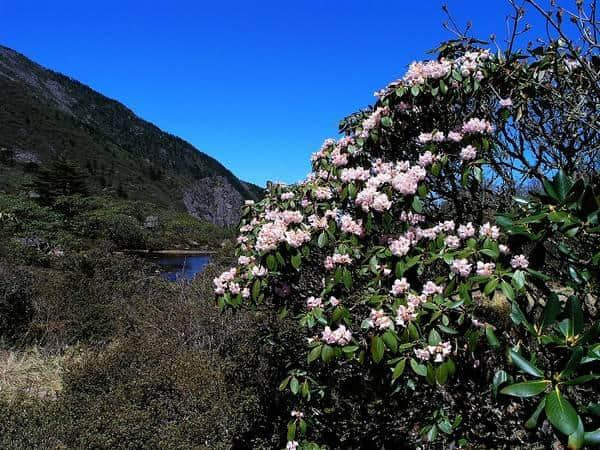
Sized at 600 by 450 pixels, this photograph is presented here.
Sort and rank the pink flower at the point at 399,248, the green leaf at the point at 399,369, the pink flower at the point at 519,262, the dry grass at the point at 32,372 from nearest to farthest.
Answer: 1. the pink flower at the point at 519,262
2. the green leaf at the point at 399,369
3. the pink flower at the point at 399,248
4. the dry grass at the point at 32,372

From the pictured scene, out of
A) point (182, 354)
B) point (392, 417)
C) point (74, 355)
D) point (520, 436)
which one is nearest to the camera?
point (520, 436)

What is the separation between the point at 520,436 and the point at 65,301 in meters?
6.24

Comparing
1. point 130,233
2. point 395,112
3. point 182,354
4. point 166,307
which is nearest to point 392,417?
point 395,112

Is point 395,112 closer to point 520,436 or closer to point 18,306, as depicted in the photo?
point 520,436

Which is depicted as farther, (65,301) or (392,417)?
(65,301)

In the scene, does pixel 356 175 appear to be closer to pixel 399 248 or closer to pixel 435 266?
pixel 399 248

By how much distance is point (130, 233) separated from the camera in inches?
1081

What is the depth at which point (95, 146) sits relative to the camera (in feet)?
205

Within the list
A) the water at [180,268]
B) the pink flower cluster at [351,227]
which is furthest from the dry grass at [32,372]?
the pink flower cluster at [351,227]

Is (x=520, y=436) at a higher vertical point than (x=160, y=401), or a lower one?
higher

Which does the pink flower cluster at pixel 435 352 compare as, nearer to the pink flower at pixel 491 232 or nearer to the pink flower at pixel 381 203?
the pink flower at pixel 491 232

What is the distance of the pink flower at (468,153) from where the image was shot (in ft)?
7.27

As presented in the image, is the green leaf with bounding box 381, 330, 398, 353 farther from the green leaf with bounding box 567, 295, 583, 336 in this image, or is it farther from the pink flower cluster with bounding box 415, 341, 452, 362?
the green leaf with bounding box 567, 295, 583, 336

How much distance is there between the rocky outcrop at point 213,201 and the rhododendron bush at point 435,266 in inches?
2492
